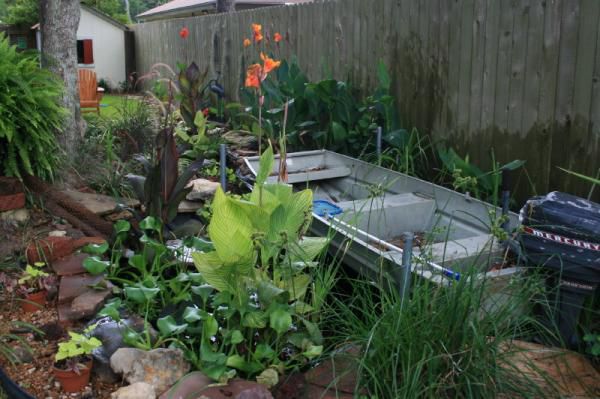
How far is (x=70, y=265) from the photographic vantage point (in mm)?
4211

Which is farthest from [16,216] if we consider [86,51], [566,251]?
[86,51]

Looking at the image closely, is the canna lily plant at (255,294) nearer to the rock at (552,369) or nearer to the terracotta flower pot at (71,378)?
the terracotta flower pot at (71,378)

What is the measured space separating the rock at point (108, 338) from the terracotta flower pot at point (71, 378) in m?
0.11

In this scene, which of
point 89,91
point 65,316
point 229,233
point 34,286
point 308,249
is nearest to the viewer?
point 229,233

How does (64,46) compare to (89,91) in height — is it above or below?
above

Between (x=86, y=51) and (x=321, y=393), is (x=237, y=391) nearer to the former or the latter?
(x=321, y=393)

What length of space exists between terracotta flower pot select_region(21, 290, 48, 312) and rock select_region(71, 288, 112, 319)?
26 cm

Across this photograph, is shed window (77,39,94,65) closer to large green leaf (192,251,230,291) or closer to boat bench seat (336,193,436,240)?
boat bench seat (336,193,436,240)

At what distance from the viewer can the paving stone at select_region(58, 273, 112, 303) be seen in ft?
12.8

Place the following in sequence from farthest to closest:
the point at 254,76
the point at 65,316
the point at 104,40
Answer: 1. the point at 104,40
2. the point at 254,76
3. the point at 65,316

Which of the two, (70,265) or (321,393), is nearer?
(321,393)

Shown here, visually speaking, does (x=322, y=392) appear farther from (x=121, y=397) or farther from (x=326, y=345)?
(x=121, y=397)

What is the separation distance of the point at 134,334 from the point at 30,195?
1982mm

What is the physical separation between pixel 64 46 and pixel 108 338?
341cm
